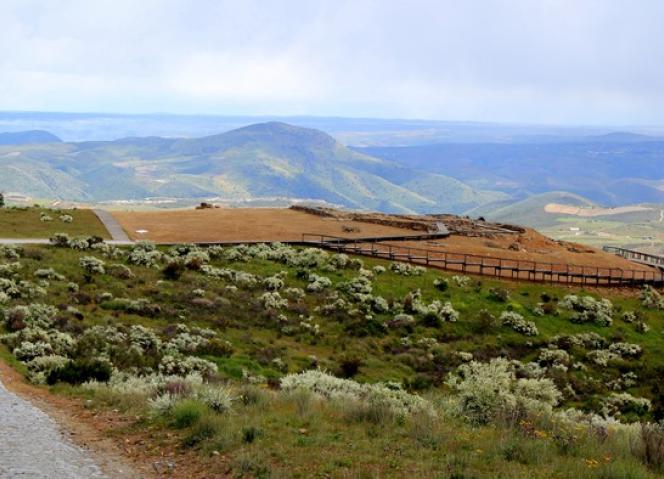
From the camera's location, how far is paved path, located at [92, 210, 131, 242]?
47825 mm

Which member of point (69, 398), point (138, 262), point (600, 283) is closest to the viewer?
point (69, 398)

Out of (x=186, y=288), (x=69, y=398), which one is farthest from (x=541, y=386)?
(x=186, y=288)

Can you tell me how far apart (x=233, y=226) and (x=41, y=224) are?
543 inches

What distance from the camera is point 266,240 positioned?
162 feet

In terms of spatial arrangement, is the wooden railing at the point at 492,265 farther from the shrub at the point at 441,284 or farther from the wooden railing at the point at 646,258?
the wooden railing at the point at 646,258

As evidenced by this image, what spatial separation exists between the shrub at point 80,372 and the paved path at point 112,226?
93.6ft

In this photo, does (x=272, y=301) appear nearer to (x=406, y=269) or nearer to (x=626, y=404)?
(x=406, y=269)

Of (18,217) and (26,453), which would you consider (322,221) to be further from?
(26,453)

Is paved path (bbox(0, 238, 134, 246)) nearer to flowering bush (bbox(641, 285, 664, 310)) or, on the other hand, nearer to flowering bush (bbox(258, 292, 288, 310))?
flowering bush (bbox(258, 292, 288, 310))

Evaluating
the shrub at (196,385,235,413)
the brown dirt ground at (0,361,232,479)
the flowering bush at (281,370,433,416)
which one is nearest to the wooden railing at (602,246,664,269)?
the flowering bush at (281,370,433,416)

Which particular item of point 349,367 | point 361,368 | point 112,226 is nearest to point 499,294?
point 361,368

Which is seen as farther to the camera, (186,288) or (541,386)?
(186,288)

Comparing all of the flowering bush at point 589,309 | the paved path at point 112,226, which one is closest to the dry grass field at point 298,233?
the paved path at point 112,226

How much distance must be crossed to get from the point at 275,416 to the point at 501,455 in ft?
14.9
